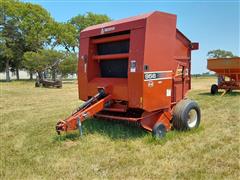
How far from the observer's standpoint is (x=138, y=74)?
562 centimetres

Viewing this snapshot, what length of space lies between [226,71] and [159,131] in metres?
10.9

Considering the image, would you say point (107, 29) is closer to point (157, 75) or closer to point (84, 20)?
point (157, 75)

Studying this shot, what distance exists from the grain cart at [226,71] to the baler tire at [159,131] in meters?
10.2

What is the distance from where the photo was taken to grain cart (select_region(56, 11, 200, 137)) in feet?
18.6

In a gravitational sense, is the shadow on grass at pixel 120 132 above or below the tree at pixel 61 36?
below

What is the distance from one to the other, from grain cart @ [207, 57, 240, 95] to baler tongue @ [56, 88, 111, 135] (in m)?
10.3

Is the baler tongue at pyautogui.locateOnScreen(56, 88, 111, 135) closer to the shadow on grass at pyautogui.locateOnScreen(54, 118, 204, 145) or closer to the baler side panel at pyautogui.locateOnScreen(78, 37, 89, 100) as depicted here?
the shadow on grass at pyautogui.locateOnScreen(54, 118, 204, 145)

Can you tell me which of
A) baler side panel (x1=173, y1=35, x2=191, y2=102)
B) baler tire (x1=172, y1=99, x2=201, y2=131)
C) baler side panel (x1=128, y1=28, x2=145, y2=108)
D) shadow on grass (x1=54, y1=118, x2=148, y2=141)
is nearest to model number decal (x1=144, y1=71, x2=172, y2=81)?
baler side panel (x1=128, y1=28, x2=145, y2=108)

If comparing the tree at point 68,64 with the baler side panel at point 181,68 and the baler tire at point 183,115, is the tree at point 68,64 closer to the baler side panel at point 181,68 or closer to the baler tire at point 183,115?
the baler side panel at point 181,68

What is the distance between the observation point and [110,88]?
20.7 feet

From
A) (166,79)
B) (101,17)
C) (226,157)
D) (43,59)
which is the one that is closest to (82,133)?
(166,79)

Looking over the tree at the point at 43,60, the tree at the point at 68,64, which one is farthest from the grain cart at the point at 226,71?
the tree at the point at 68,64

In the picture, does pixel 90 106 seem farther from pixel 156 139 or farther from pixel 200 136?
Answer: pixel 200 136

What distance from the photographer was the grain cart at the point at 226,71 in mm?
15117
